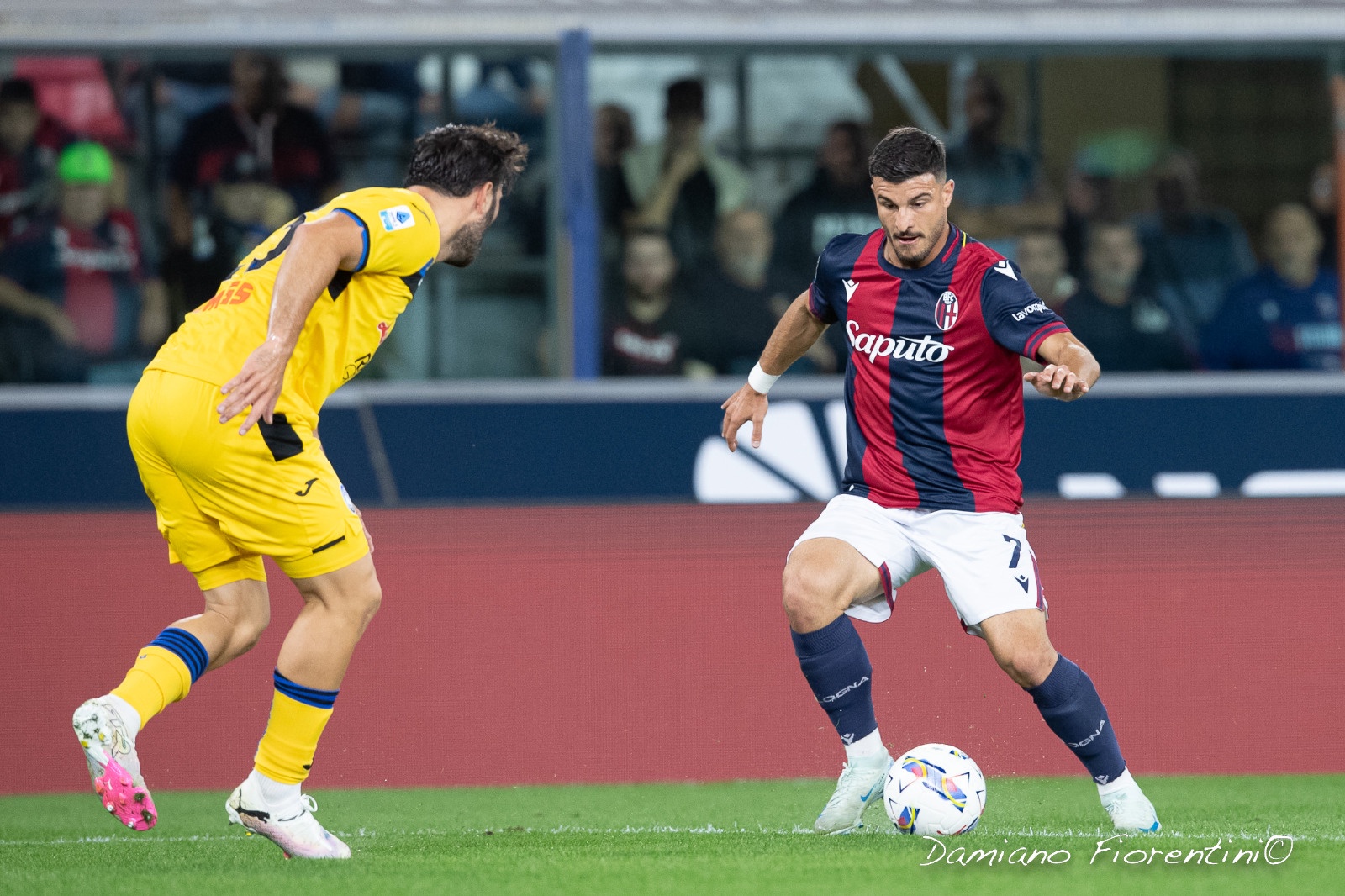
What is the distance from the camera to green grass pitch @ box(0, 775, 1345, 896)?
390cm

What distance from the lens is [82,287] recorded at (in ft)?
24.6

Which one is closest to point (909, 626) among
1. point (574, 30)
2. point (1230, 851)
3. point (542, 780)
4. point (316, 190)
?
point (542, 780)

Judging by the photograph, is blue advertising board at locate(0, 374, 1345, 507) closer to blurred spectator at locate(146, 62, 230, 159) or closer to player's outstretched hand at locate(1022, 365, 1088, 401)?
blurred spectator at locate(146, 62, 230, 159)

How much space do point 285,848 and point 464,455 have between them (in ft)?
8.59

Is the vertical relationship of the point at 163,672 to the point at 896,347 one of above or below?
below

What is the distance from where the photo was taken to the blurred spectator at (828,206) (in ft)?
25.4

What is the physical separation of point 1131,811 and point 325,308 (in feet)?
8.29

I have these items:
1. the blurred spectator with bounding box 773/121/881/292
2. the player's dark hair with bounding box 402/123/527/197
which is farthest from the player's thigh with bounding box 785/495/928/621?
the blurred spectator with bounding box 773/121/881/292

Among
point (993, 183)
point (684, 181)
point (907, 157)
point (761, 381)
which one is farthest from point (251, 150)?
point (907, 157)

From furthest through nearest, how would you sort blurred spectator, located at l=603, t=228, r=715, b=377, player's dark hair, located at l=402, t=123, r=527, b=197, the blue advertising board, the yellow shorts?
blurred spectator, located at l=603, t=228, r=715, b=377
the blue advertising board
player's dark hair, located at l=402, t=123, r=527, b=197
the yellow shorts

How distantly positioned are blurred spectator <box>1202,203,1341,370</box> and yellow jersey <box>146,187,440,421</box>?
4.58m

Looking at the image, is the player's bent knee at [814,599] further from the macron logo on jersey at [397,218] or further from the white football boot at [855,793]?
the macron logo on jersey at [397,218]

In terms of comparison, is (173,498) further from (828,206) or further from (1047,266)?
(1047,266)

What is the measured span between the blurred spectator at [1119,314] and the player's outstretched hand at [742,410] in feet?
9.44
